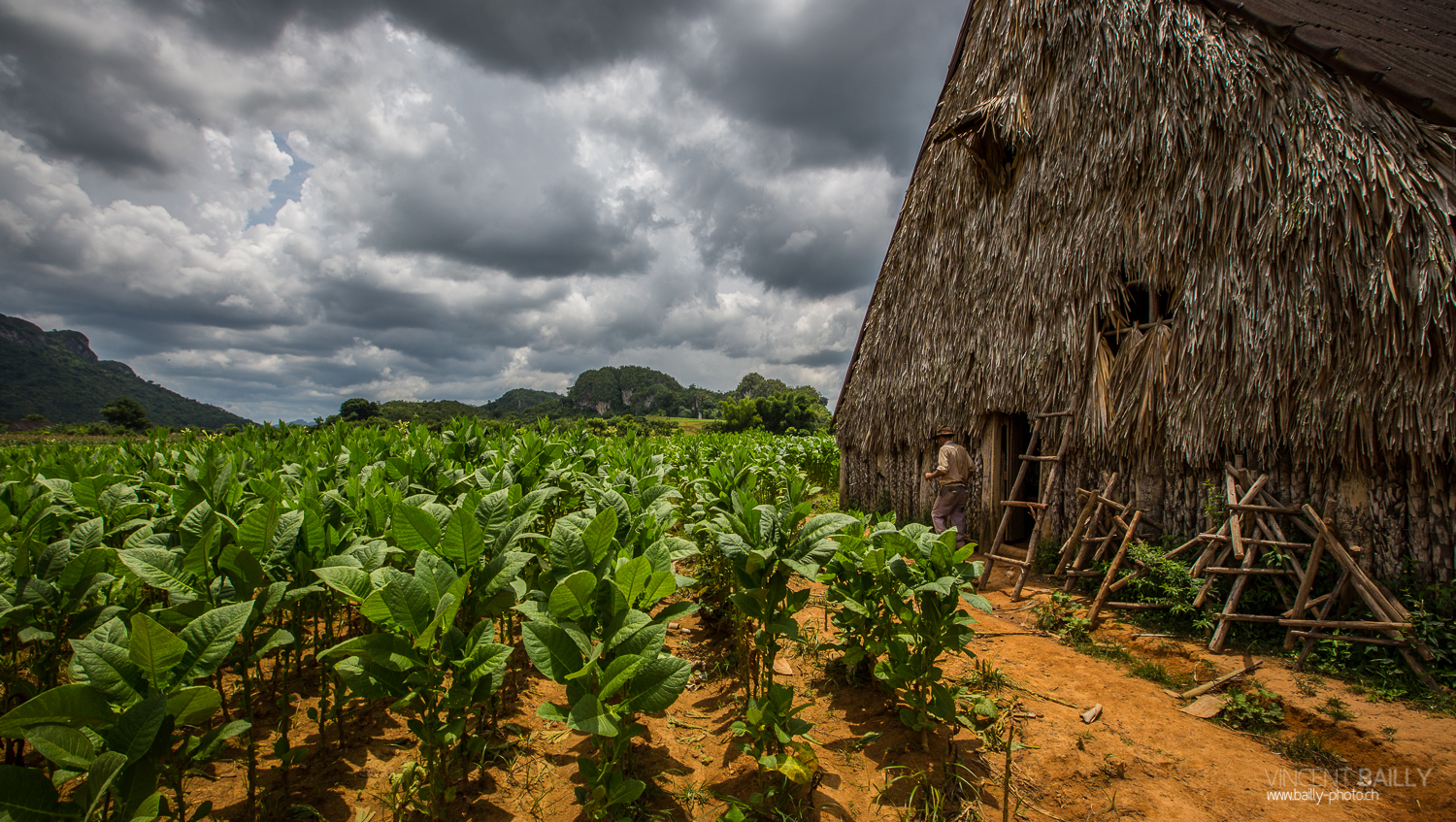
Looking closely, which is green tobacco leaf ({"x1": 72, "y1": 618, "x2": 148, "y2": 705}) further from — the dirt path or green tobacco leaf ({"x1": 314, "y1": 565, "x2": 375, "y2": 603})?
the dirt path

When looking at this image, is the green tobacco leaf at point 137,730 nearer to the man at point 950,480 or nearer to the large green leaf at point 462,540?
the large green leaf at point 462,540

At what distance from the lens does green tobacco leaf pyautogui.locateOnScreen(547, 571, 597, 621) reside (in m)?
1.75

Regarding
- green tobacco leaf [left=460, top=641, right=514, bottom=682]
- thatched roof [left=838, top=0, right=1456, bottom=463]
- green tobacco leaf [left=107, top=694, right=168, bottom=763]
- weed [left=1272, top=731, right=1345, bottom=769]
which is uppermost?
thatched roof [left=838, top=0, right=1456, bottom=463]

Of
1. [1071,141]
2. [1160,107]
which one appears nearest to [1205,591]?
[1160,107]

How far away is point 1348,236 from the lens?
3992 mm

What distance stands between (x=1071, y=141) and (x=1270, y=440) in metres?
3.84

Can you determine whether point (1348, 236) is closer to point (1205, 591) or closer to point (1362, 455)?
point (1362, 455)

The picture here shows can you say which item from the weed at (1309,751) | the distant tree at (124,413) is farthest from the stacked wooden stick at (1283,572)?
the distant tree at (124,413)

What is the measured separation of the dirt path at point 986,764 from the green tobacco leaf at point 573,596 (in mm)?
978

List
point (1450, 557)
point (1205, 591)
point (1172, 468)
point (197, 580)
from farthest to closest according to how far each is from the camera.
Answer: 1. point (1172, 468)
2. point (1205, 591)
3. point (1450, 557)
4. point (197, 580)

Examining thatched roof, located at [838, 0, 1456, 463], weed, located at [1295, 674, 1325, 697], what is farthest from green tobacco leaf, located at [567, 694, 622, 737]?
thatched roof, located at [838, 0, 1456, 463]

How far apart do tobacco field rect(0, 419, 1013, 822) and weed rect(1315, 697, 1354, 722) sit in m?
2.08

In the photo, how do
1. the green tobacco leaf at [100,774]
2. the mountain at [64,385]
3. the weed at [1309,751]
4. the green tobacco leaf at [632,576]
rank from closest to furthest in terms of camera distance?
the green tobacco leaf at [100,774] < the green tobacco leaf at [632,576] < the weed at [1309,751] < the mountain at [64,385]

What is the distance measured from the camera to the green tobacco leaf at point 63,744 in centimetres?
123
